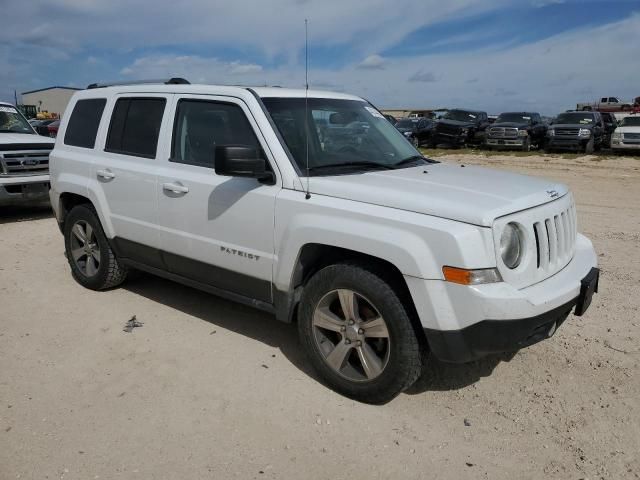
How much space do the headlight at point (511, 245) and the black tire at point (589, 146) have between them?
20619 millimetres

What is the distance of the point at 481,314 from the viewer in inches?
111

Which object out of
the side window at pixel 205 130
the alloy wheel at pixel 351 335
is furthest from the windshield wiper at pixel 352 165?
the alloy wheel at pixel 351 335

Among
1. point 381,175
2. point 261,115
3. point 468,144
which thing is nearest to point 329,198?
point 381,175

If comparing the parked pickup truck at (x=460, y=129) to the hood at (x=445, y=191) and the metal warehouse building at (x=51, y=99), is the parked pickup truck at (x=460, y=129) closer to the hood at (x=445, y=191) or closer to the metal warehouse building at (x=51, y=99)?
the hood at (x=445, y=191)

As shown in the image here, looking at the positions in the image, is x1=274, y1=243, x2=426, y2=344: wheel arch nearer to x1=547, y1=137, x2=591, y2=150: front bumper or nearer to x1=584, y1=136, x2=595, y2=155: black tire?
x1=547, y1=137, x2=591, y2=150: front bumper

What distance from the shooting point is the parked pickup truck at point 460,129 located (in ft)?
76.4

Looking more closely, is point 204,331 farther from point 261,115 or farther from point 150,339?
point 261,115

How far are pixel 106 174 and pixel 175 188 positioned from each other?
1.01 meters

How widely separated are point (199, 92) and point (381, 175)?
62.9 inches

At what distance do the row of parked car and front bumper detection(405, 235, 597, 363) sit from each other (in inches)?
688

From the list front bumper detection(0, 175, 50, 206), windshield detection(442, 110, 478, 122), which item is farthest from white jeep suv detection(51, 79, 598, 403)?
windshield detection(442, 110, 478, 122)

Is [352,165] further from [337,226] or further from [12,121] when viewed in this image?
[12,121]

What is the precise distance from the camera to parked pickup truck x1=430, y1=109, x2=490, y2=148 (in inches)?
917

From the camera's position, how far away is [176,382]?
12.0 ft
